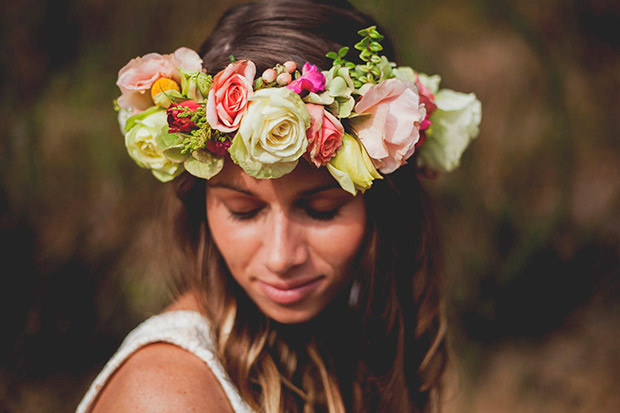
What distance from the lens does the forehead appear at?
55.8 inches

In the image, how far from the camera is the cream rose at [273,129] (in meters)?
1.29

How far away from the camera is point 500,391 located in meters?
3.96

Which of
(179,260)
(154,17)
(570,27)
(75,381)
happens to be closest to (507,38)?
(570,27)

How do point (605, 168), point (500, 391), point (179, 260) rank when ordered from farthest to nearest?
point (605, 168)
point (500, 391)
point (179, 260)

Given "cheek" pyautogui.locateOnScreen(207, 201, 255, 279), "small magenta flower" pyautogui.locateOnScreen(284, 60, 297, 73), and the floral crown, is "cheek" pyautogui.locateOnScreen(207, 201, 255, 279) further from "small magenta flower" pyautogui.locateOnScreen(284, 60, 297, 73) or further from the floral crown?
"small magenta flower" pyautogui.locateOnScreen(284, 60, 297, 73)

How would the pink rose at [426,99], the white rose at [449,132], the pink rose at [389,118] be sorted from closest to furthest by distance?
the pink rose at [389,118] → the pink rose at [426,99] → the white rose at [449,132]

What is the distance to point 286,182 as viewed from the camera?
55.8 inches

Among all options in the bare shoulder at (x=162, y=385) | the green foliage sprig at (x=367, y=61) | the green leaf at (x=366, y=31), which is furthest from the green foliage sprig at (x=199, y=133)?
the bare shoulder at (x=162, y=385)

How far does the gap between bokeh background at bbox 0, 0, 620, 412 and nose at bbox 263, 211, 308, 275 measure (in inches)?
67.1

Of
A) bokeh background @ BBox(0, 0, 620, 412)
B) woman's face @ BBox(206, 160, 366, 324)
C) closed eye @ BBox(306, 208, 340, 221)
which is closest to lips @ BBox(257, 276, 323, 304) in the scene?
woman's face @ BBox(206, 160, 366, 324)

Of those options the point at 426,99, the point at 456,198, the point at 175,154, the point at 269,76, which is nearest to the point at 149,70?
the point at 175,154

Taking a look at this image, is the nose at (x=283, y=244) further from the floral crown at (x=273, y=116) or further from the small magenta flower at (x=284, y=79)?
the small magenta flower at (x=284, y=79)

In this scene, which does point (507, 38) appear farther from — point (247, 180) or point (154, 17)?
point (247, 180)

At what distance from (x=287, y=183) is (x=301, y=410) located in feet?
2.57
